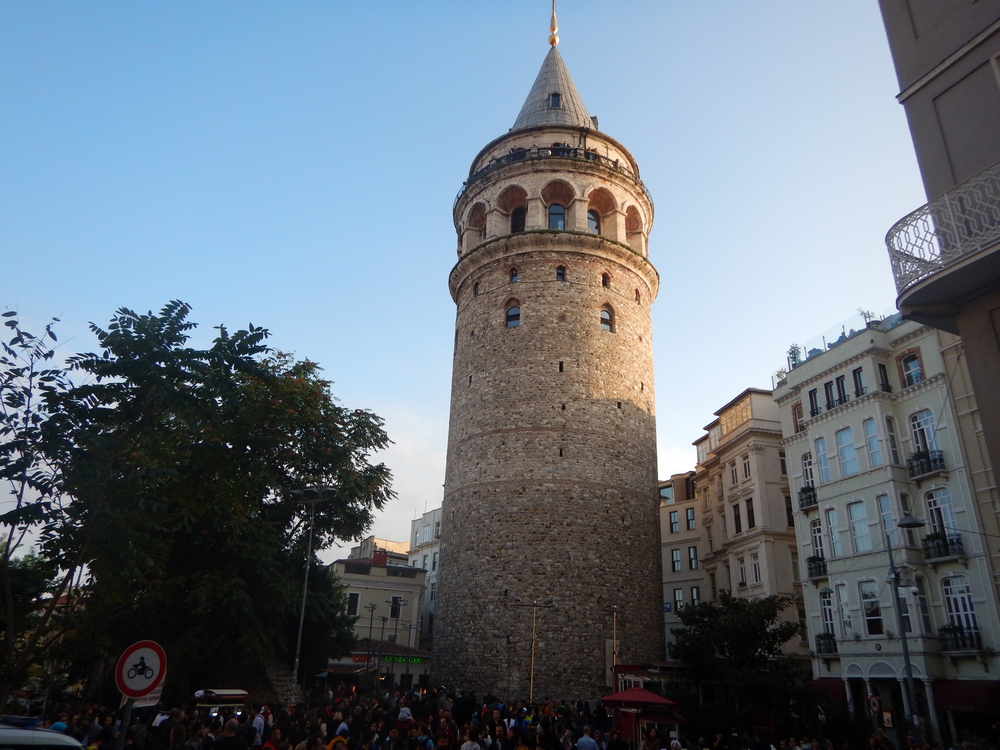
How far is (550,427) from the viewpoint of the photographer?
85.8 feet

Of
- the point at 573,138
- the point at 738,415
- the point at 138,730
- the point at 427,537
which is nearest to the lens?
the point at 138,730

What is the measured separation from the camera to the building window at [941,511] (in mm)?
19531

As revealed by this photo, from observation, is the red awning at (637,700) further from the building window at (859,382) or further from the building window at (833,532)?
the building window at (859,382)

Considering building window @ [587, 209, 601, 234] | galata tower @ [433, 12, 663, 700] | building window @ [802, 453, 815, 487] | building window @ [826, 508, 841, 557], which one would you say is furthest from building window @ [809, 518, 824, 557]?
building window @ [587, 209, 601, 234]

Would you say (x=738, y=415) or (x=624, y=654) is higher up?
(x=738, y=415)

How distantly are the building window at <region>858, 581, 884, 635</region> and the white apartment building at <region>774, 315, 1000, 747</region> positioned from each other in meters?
0.03

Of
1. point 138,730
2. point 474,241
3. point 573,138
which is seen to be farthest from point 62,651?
point 573,138

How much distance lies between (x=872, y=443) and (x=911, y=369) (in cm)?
250

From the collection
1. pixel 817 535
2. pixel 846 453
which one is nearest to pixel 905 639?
pixel 846 453

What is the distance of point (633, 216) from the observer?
105 feet

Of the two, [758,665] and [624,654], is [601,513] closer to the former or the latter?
[624,654]

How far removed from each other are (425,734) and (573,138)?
991 inches

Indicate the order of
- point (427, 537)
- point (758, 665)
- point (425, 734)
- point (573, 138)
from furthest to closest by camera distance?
point (427, 537)
point (573, 138)
point (758, 665)
point (425, 734)

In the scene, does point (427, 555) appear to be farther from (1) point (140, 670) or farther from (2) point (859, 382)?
(1) point (140, 670)
